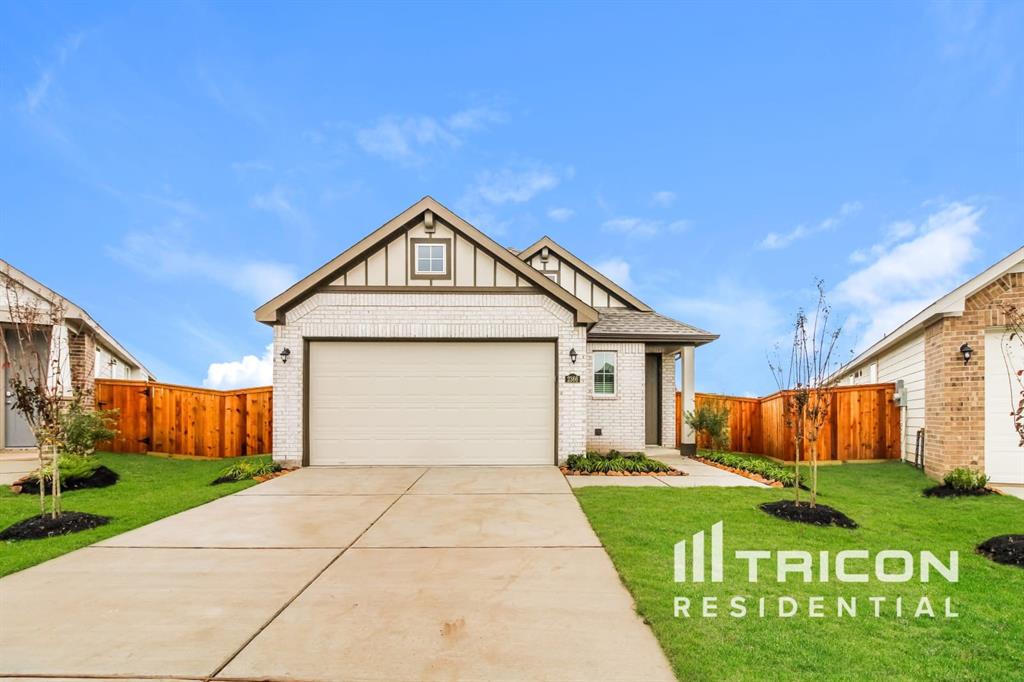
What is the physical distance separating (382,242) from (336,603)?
889 cm

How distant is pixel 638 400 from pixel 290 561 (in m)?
10.1

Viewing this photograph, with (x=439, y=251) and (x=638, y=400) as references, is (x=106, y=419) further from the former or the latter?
(x=638, y=400)

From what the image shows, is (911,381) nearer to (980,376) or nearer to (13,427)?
(980,376)

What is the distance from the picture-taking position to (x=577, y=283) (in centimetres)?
1645

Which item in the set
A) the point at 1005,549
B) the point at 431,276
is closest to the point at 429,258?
the point at 431,276

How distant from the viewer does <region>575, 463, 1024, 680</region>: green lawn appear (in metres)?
3.36

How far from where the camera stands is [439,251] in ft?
39.8

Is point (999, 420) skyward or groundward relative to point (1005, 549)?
skyward

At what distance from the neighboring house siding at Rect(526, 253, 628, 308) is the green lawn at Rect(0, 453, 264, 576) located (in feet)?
31.5

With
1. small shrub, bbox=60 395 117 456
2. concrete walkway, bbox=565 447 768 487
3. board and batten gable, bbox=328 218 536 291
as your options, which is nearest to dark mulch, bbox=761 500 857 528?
concrete walkway, bbox=565 447 768 487

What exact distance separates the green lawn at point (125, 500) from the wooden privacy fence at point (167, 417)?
1.12 metres

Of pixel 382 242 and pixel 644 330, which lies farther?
pixel 644 330

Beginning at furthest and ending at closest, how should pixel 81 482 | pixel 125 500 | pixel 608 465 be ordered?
pixel 608 465 → pixel 81 482 → pixel 125 500

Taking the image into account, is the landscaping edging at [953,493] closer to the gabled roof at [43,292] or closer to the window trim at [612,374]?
the window trim at [612,374]
